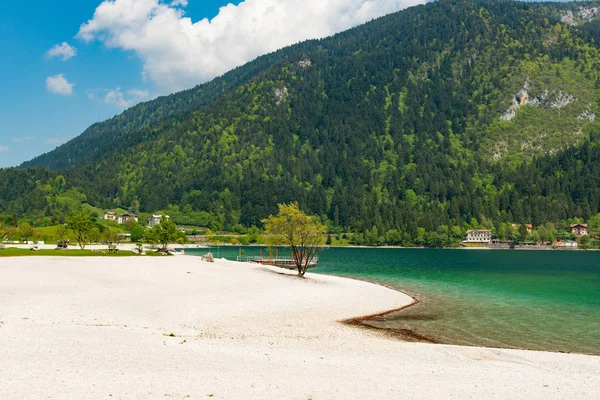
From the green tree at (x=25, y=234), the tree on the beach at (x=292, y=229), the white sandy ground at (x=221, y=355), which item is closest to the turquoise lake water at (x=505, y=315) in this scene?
the white sandy ground at (x=221, y=355)

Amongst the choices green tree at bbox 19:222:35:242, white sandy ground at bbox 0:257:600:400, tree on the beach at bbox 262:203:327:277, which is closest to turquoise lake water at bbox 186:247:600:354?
white sandy ground at bbox 0:257:600:400

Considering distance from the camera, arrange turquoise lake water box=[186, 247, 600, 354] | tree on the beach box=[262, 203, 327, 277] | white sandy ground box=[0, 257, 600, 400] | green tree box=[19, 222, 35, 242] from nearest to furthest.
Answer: white sandy ground box=[0, 257, 600, 400] → turquoise lake water box=[186, 247, 600, 354] → tree on the beach box=[262, 203, 327, 277] → green tree box=[19, 222, 35, 242]

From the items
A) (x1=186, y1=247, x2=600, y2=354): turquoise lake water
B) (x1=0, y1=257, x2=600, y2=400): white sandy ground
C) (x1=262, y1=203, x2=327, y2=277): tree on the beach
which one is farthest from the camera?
(x1=262, y1=203, x2=327, y2=277): tree on the beach

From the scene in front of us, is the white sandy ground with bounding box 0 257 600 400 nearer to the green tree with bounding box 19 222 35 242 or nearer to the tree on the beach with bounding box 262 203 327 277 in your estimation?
the tree on the beach with bounding box 262 203 327 277

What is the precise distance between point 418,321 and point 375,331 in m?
7.68

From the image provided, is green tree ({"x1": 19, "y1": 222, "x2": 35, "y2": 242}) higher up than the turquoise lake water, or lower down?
higher up

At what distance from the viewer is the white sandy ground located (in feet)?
63.1

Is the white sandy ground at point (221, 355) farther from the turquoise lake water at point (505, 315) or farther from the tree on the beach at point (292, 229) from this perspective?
the tree on the beach at point (292, 229)

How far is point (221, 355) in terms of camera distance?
82.6 ft

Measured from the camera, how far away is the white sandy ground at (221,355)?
19234mm

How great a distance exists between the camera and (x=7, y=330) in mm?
26234

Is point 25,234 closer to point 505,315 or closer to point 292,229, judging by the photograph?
point 292,229

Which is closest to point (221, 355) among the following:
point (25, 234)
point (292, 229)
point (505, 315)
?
point (505, 315)

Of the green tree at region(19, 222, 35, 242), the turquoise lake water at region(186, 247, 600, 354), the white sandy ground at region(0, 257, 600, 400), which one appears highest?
the green tree at region(19, 222, 35, 242)
